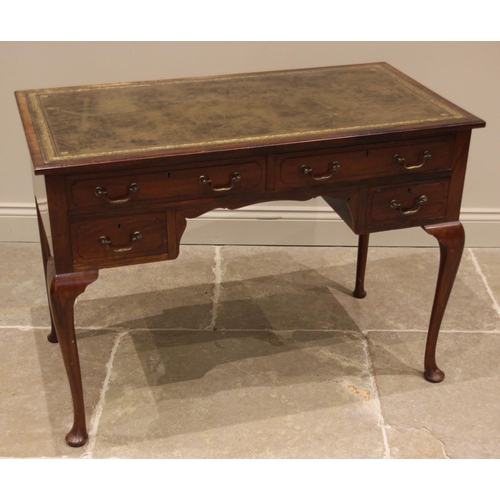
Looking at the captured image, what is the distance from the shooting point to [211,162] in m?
2.35

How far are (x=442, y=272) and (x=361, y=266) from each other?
2.29 feet

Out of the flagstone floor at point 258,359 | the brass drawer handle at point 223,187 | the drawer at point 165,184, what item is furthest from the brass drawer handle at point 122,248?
the flagstone floor at point 258,359

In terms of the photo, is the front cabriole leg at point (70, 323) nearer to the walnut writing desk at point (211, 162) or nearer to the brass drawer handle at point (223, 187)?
the walnut writing desk at point (211, 162)

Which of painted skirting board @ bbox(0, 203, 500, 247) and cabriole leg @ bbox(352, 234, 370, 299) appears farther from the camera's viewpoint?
painted skirting board @ bbox(0, 203, 500, 247)

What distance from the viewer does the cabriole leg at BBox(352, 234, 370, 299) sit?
3420 mm

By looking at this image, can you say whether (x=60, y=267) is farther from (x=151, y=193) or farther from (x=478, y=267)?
(x=478, y=267)

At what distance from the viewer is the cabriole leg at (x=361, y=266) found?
3420 millimetres

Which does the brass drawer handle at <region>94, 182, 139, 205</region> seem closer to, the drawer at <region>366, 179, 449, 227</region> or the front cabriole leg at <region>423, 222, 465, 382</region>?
the drawer at <region>366, 179, 449, 227</region>

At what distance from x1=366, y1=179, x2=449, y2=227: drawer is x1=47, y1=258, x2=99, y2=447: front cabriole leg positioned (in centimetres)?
98

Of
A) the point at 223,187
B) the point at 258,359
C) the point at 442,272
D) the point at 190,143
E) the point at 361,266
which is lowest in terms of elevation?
the point at 258,359

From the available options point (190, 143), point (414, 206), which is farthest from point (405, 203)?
point (190, 143)

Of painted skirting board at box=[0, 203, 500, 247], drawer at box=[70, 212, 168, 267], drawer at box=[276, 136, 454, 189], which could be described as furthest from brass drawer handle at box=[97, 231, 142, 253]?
painted skirting board at box=[0, 203, 500, 247]

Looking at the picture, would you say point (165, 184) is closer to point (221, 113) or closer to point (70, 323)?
point (221, 113)

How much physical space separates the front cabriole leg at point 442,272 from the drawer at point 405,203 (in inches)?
2.9
